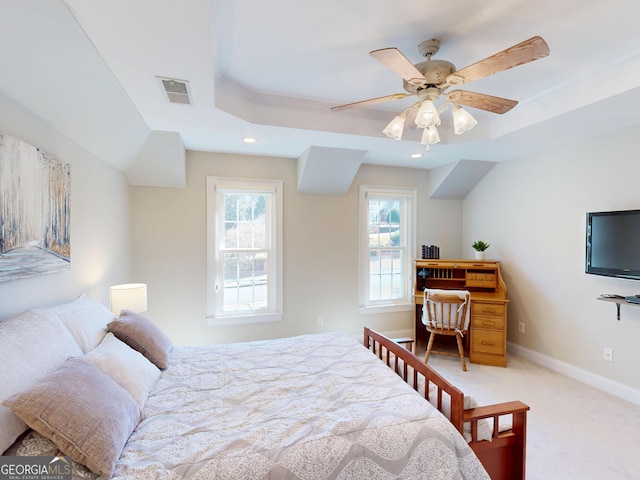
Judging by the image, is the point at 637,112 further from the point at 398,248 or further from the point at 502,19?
the point at 398,248

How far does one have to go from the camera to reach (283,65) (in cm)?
210

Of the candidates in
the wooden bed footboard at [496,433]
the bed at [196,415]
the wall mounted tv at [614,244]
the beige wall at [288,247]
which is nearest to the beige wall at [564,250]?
the wall mounted tv at [614,244]

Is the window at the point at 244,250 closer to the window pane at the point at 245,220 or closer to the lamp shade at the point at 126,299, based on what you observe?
the window pane at the point at 245,220

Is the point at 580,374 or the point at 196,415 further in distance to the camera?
the point at 580,374

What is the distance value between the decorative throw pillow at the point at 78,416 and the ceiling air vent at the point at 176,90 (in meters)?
1.67

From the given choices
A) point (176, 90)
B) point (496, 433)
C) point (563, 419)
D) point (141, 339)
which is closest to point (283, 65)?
point (176, 90)

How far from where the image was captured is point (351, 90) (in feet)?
8.02

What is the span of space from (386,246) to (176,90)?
313 centimetres

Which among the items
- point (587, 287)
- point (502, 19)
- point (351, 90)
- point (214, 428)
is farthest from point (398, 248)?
point (214, 428)

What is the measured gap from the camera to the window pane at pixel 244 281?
3.61 m

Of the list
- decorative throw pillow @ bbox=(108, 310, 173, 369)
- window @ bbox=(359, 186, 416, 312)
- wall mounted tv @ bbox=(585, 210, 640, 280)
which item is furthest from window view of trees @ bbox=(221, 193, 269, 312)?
wall mounted tv @ bbox=(585, 210, 640, 280)

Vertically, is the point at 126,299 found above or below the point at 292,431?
above

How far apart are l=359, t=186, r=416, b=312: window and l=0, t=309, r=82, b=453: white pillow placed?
3.20 m
